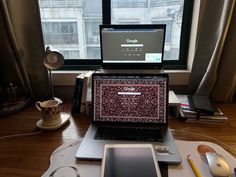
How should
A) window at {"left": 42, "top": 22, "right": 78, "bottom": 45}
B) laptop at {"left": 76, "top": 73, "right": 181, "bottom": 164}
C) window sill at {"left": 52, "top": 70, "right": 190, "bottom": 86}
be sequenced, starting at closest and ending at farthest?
1. laptop at {"left": 76, "top": 73, "right": 181, "bottom": 164}
2. window sill at {"left": 52, "top": 70, "right": 190, "bottom": 86}
3. window at {"left": 42, "top": 22, "right": 78, "bottom": 45}

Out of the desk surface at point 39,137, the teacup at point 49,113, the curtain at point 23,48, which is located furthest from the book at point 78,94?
the curtain at point 23,48

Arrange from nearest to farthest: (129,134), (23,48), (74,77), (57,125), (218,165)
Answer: (218,165)
(129,134)
(57,125)
(23,48)
(74,77)

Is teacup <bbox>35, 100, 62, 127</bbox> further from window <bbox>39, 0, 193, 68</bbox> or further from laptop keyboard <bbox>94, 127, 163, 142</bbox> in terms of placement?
window <bbox>39, 0, 193, 68</bbox>

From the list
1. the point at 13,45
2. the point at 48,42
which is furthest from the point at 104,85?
the point at 48,42

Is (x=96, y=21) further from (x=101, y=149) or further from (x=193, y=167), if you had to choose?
(x=193, y=167)

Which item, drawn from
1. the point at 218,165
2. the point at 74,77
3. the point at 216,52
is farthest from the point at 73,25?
the point at 218,165

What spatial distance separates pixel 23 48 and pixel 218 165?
1.12 metres

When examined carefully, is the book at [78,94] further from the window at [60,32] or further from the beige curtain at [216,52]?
the beige curtain at [216,52]

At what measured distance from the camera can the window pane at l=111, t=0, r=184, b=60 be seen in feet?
4.52

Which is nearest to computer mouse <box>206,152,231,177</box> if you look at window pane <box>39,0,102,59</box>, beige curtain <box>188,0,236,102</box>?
beige curtain <box>188,0,236,102</box>

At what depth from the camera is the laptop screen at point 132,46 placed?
1.15 m

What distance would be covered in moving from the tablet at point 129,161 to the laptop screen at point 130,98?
0.19 m

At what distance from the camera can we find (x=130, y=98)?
924mm

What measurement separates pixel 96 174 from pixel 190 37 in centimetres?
109
